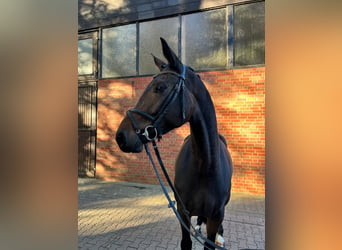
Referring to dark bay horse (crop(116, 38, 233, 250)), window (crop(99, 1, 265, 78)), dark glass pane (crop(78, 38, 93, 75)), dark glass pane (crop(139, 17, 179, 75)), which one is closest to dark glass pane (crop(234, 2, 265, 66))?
window (crop(99, 1, 265, 78))

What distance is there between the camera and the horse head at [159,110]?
152cm

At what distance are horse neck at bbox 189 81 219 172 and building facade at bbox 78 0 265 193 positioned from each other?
4.36 meters

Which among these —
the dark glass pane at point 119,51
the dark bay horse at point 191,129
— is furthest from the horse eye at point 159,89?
the dark glass pane at point 119,51

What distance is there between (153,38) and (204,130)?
6.07m

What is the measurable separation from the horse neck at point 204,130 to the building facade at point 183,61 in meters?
4.36

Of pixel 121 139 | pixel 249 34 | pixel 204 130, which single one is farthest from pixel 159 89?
pixel 249 34

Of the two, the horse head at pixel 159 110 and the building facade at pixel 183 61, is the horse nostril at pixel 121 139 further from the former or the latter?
the building facade at pixel 183 61

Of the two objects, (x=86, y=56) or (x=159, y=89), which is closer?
(x=159, y=89)

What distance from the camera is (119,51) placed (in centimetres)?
786

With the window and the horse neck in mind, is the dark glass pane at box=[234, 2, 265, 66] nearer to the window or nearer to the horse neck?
the window

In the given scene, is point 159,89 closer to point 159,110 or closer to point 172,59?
point 159,110
